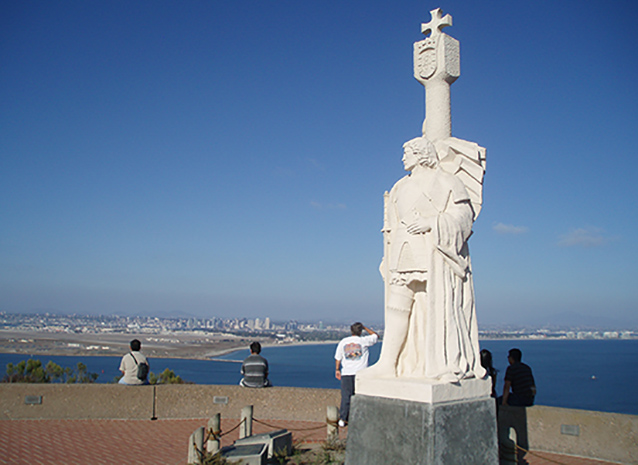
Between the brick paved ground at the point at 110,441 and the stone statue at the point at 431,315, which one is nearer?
the stone statue at the point at 431,315

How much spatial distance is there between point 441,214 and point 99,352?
123 metres

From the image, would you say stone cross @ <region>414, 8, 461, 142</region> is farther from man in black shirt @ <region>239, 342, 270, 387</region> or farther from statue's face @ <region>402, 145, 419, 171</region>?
man in black shirt @ <region>239, 342, 270, 387</region>

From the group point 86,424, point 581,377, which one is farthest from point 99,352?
point 86,424

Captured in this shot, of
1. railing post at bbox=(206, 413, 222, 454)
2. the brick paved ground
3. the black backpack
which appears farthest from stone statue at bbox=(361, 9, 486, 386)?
the black backpack

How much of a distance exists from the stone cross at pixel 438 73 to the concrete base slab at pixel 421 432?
129 inches

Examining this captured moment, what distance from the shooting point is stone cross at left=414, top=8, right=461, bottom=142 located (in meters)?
6.60

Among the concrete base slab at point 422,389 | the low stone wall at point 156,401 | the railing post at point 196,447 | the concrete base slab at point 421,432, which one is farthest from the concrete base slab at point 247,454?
the low stone wall at point 156,401

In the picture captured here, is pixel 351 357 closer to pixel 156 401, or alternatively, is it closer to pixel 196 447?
pixel 196 447

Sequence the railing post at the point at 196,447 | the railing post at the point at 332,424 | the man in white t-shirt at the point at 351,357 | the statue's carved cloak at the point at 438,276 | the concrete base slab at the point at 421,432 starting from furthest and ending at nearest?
1. the man in white t-shirt at the point at 351,357
2. the railing post at the point at 332,424
3. the railing post at the point at 196,447
4. the statue's carved cloak at the point at 438,276
5. the concrete base slab at the point at 421,432

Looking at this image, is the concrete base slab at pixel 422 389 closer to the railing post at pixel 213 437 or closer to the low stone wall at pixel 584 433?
the railing post at pixel 213 437

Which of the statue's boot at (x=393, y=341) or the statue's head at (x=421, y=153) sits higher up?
the statue's head at (x=421, y=153)

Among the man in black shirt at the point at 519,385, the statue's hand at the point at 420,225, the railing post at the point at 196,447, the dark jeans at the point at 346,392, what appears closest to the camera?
the railing post at the point at 196,447

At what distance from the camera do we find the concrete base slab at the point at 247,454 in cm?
572

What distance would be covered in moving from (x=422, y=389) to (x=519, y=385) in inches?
129
